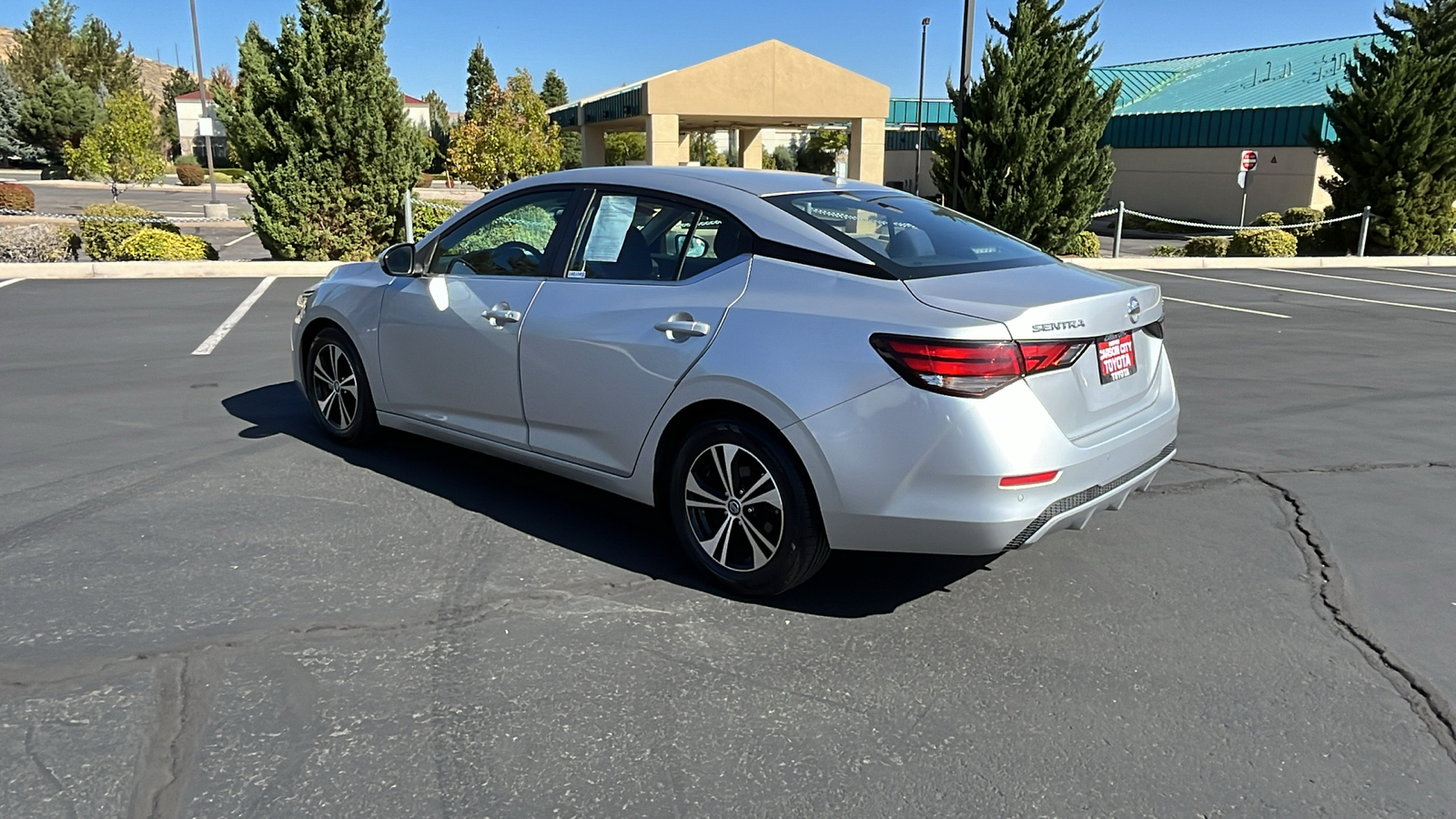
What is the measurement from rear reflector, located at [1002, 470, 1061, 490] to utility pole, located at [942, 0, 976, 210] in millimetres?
14782

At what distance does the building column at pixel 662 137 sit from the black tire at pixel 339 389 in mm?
25259

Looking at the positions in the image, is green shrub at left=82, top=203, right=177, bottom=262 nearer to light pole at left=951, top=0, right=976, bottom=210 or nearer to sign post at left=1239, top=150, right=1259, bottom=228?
light pole at left=951, top=0, right=976, bottom=210

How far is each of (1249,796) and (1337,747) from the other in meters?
0.45

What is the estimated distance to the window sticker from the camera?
14.9ft

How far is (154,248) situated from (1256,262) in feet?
60.8

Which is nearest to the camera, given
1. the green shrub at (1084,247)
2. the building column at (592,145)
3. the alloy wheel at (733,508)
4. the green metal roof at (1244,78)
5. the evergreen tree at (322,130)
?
the alloy wheel at (733,508)

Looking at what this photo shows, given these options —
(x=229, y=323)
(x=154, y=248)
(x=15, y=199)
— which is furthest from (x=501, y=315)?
(x=15, y=199)

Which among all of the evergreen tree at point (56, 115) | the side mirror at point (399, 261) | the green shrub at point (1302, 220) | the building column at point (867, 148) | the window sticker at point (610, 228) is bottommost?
the green shrub at point (1302, 220)

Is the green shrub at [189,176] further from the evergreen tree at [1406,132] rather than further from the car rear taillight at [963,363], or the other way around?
the car rear taillight at [963,363]

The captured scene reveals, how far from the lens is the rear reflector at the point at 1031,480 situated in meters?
3.46

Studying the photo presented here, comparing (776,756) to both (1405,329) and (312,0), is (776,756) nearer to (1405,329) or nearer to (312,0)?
(1405,329)

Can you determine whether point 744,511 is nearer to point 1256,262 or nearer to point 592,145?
point 1256,262

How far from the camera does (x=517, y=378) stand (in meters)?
4.70

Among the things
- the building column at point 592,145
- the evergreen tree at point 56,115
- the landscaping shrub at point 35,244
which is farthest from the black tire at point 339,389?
the evergreen tree at point 56,115
